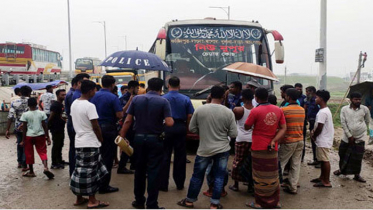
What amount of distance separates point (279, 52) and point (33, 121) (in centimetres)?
595

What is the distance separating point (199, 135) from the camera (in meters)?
4.73

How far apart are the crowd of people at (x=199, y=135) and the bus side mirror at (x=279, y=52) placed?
2783 mm

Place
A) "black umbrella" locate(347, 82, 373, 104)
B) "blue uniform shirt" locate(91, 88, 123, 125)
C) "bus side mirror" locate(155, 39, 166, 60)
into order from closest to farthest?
"blue uniform shirt" locate(91, 88, 123, 125), "black umbrella" locate(347, 82, 373, 104), "bus side mirror" locate(155, 39, 166, 60)

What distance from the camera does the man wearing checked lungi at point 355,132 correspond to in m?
6.10

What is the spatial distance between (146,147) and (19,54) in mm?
31779

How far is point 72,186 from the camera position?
4.66 m

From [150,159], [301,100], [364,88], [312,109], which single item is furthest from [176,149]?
[364,88]

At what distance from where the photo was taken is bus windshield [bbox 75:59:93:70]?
43812 millimetres

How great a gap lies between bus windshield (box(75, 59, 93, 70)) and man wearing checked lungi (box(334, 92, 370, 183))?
41059 millimetres

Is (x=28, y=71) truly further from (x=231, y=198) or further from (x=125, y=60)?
(x=231, y=198)

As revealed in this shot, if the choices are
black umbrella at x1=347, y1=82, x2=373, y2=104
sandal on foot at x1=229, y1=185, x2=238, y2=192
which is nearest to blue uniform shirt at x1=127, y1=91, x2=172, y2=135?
sandal on foot at x1=229, y1=185, x2=238, y2=192

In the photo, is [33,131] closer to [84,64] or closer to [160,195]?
[160,195]

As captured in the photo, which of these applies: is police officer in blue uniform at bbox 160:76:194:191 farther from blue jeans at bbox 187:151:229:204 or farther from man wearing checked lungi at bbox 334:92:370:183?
man wearing checked lungi at bbox 334:92:370:183

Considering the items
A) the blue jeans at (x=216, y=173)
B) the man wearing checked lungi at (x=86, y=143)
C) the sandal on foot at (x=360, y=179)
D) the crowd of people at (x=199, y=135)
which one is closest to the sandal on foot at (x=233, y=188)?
the crowd of people at (x=199, y=135)
